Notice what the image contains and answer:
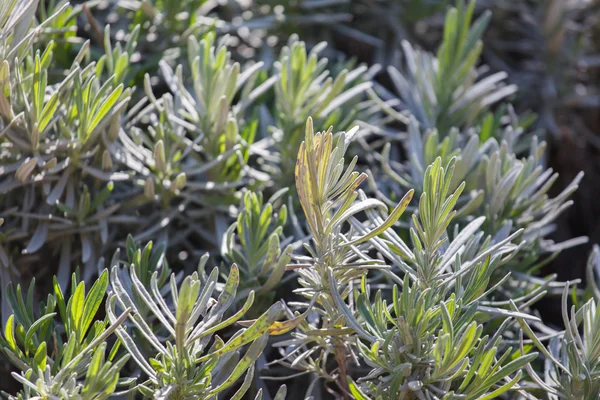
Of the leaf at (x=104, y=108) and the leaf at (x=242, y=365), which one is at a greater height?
the leaf at (x=104, y=108)

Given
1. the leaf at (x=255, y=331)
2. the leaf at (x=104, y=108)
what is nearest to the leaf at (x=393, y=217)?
the leaf at (x=255, y=331)

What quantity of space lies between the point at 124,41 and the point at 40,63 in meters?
0.32

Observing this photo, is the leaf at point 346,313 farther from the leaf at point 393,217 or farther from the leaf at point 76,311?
the leaf at point 76,311

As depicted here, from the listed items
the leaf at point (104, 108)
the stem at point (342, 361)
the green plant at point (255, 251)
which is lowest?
the stem at point (342, 361)

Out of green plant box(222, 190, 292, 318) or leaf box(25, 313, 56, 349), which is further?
green plant box(222, 190, 292, 318)

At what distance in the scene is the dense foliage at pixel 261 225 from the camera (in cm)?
71

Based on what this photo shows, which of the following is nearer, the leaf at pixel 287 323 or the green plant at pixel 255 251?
the leaf at pixel 287 323

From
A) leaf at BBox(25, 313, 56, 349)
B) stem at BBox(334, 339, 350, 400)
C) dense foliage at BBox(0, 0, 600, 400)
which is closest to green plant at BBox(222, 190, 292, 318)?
dense foliage at BBox(0, 0, 600, 400)

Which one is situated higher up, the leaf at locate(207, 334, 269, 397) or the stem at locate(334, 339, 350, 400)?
the leaf at locate(207, 334, 269, 397)

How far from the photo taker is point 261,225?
890 mm

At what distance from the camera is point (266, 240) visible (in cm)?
88

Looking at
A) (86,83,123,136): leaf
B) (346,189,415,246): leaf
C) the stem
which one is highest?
(86,83,123,136): leaf

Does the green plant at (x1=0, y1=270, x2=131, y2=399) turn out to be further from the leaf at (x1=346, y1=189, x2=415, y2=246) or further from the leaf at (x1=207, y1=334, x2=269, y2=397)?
the leaf at (x1=346, y1=189, x2=415, y2=246)

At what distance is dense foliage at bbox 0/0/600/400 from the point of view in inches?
28.1
